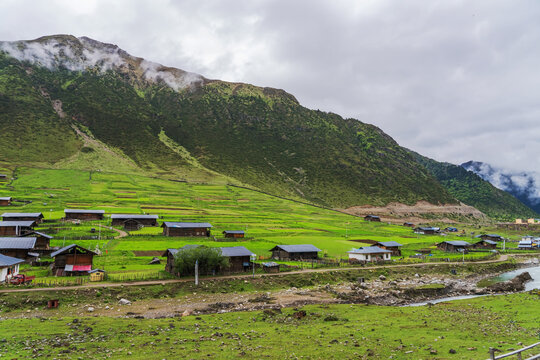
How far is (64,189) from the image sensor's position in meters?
132

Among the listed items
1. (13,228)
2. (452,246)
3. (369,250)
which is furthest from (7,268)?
(452,246)

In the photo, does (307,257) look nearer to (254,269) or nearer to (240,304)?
(254,269)

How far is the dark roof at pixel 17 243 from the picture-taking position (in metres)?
55.0

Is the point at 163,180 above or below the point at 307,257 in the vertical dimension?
above

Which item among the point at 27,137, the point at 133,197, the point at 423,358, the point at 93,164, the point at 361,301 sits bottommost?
the point at 361,301

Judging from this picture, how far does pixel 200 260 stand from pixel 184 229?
36891mm

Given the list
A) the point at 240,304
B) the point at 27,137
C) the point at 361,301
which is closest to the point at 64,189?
the point at 27,137

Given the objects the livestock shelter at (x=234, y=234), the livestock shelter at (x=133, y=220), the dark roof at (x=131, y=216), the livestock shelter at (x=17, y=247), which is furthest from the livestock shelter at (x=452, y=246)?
the livestock shelter at (x=17, y=247)

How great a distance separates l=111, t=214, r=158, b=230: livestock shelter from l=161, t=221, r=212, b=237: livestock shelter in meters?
10.2

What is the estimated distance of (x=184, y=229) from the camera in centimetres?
8775

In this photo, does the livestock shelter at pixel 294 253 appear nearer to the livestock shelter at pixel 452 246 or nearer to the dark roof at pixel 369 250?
the dark roof at pixel 369 250

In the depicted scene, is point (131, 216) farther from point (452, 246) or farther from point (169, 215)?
point (452, 246)

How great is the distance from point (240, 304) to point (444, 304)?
2472 centimetres

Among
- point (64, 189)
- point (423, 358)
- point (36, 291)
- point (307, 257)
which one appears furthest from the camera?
point (64, 189)
